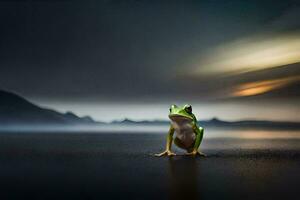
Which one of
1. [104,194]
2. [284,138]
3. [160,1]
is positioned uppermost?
[160,1]

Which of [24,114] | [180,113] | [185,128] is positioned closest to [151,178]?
[180,113]

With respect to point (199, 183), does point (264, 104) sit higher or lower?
higher

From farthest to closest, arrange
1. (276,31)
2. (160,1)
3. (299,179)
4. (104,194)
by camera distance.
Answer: (160,1), (276,31), (299,179), (104,194)

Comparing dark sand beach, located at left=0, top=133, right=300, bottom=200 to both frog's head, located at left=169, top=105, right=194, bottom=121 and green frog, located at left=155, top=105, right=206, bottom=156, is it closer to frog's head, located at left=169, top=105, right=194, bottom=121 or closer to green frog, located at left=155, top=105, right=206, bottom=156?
green frog, located at left=155, top=105, right=206, bottom=156

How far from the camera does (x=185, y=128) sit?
602 cm

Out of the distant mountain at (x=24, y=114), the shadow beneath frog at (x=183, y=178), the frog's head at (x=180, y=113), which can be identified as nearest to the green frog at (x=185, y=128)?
the frog's head at (x=180, y=113)

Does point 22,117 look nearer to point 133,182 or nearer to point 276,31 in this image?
point 276,31

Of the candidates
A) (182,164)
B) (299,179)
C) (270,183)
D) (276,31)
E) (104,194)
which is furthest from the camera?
(276,31)

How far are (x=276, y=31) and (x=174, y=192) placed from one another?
27.0 feet

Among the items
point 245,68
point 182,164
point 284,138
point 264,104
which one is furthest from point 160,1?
point 182,164

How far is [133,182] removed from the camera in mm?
3998

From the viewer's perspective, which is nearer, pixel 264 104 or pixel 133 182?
pixel 133 182

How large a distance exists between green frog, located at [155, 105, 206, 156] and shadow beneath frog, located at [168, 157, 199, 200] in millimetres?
259

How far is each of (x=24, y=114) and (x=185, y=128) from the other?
38.8 feet
